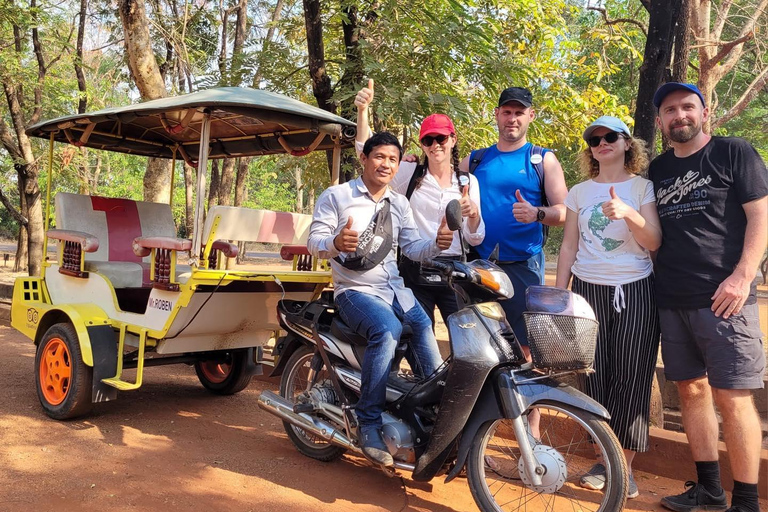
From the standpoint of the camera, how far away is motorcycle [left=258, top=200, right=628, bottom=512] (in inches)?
127

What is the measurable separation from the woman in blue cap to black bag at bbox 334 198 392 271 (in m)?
1.11

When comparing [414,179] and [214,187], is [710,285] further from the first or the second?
[214,187]

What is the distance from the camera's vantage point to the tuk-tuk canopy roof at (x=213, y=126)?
15.7 feet

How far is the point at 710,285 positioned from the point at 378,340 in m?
1.75

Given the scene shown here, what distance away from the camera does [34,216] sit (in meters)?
13.3

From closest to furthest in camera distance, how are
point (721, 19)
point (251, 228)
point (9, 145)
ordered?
1. point (251, 228)
2. point (721, 19)
3. point (9, 145)

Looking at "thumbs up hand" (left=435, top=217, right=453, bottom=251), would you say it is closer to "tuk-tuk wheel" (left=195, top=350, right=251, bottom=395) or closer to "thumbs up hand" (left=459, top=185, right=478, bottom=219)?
"thumbs up hand" (left=459, top=185, right=478, bottom=219)

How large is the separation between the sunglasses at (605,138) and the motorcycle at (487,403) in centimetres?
100

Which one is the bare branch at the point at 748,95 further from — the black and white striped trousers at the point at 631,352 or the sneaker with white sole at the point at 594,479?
the sneaker with white sole at the point at 594,479

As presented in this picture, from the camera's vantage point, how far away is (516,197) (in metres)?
4.23

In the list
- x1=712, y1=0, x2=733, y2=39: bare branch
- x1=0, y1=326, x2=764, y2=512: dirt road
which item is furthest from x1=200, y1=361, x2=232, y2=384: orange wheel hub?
x1=712, y1=0, x2=733, y2=39: bare branch

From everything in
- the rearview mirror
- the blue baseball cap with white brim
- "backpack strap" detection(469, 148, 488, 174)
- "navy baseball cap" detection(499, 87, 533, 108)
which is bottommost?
the rearview mirror

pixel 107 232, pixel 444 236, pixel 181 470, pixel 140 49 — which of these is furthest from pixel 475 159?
pixel 140 49

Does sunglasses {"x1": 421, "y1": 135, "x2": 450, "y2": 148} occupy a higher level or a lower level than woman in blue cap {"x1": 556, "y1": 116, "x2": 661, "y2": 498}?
higher
